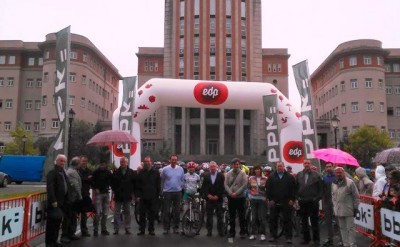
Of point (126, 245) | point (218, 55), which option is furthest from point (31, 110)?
point (126, 245)

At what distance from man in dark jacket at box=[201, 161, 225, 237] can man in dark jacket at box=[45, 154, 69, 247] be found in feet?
12.3

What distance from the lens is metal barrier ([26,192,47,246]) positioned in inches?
346

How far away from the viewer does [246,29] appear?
5981 centimetres

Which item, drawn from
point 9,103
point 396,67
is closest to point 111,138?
point 9,103

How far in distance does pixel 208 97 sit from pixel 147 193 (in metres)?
10.4

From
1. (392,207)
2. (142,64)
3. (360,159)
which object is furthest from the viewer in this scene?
(142,64)

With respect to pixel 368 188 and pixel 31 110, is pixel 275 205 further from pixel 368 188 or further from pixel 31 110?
pixel 31 110

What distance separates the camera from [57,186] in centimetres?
883

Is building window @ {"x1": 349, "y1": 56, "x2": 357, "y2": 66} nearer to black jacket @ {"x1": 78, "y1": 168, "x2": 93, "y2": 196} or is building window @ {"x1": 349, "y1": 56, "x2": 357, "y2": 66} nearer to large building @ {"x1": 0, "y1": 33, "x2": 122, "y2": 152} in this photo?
large building @ {"x1": 0, "y1": 33, "x2": 122, "y2": 152}

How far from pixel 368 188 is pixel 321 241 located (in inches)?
97.4

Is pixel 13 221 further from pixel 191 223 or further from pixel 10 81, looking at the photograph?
pixel 10 81

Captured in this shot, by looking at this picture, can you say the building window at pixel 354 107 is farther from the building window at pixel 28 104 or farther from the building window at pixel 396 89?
the building window at pixel 28 104

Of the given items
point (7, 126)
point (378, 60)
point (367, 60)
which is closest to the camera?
point (367, 60)

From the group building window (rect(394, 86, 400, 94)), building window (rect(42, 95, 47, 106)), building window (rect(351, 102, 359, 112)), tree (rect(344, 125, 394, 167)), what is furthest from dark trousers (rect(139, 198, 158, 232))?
building window (rect(394, 86, 400, 94))
